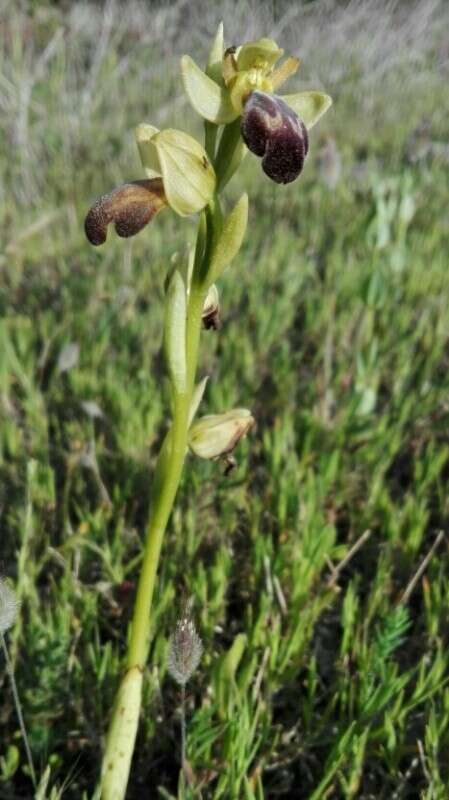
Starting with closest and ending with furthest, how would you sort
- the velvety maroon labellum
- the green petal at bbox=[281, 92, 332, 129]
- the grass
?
1. the velvety maroon labellum
2. the green petal at bbox=[281, 92, 332, 129]
3. the grass

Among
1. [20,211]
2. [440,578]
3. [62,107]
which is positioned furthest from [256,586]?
[62,107]

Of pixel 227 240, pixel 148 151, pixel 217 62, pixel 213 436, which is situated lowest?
pixel 213 436

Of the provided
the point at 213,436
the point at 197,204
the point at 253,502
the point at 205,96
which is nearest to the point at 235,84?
the point at 205,96

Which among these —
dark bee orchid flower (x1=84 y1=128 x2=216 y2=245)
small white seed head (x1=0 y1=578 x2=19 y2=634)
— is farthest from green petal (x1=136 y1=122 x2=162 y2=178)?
small white seed head (x1=0 y1=578 x2=19 y2=634)

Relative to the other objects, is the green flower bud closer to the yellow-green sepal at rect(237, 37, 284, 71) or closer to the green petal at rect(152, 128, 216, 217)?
the green petal at rect(152, 128, 216, 217)

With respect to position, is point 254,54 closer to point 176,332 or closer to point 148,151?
point 148,151
